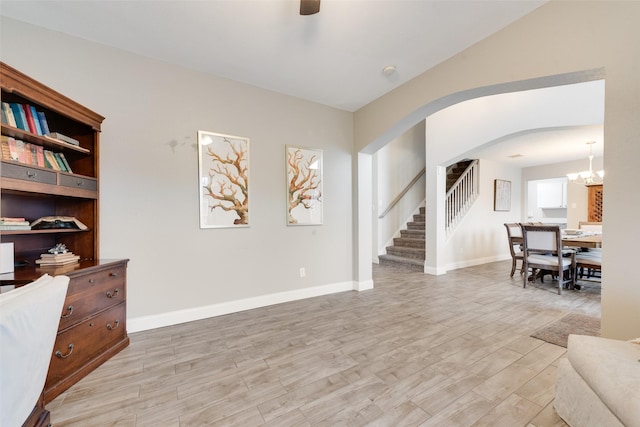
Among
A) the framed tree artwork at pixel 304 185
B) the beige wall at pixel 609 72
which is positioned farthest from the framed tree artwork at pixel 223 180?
the beige wall at pixel 609 72

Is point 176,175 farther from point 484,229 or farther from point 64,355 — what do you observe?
point 484,229

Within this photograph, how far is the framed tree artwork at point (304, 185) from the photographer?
3.44 meters

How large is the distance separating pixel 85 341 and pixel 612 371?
10.1 feet

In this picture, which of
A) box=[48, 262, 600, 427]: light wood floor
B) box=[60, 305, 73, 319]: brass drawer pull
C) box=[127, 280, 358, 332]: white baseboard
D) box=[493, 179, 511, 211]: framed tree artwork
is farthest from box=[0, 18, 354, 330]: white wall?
box=[493, 179, 511, 211]: framed tree artwork

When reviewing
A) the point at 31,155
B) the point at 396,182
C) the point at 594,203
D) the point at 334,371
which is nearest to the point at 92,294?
the point at 31,155

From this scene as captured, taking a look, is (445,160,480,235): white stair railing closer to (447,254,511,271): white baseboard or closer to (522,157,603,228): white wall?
(447,254,511,271): white baseboard

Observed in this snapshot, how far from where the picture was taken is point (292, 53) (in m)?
2.55

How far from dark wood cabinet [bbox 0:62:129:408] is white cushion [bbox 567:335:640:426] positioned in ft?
9.14

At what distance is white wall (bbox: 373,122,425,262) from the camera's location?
20.9 ft

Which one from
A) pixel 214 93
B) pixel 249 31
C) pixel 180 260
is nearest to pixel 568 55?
pixel 249 31

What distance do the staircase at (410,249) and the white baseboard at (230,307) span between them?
6.08 ft

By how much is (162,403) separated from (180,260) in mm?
1440

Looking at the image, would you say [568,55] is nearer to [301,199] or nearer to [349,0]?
[349,0]

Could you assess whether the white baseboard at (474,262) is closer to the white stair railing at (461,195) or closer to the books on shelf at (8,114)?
the white stair railing at (461,195)
